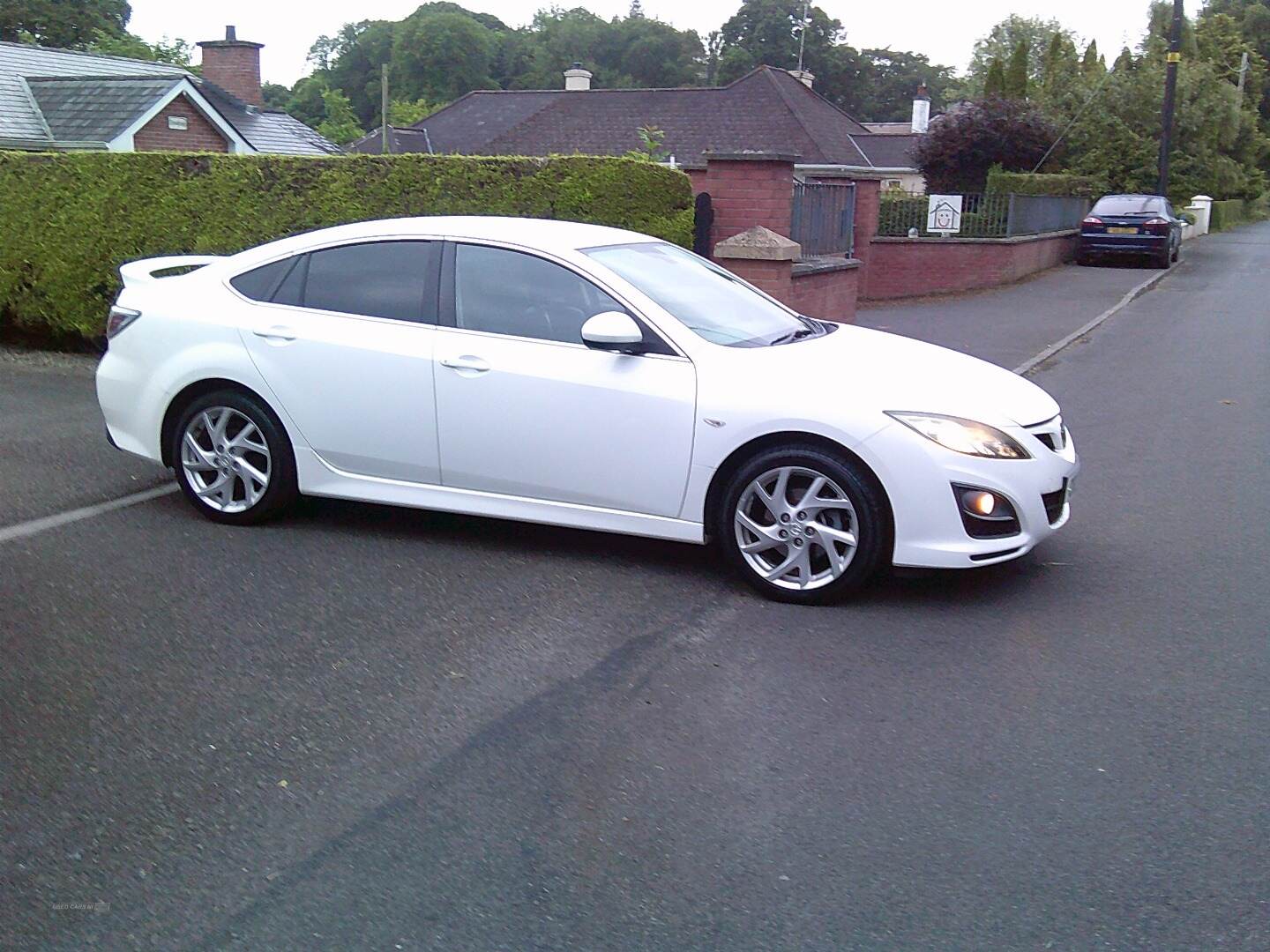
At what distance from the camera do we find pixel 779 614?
18.7 ft

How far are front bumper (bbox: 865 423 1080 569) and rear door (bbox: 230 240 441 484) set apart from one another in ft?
7.07

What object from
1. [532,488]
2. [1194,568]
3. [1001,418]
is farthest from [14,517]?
[1194,568]

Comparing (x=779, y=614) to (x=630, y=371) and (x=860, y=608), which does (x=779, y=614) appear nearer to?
(x=860, y=608)

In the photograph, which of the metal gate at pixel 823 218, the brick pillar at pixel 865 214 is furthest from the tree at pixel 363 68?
the metal gate at pixel 823 218

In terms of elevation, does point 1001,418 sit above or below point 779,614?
above

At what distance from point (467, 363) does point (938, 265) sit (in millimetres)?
17478

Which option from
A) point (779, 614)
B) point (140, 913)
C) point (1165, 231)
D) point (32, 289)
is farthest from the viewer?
point (1165, 231)

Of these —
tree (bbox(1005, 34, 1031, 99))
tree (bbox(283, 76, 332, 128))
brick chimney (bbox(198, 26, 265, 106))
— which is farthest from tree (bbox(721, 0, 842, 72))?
brick chimney (bbox(198, 26, 265, 106))

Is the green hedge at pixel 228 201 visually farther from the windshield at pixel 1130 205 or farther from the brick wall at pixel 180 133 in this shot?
the windshield at pixel 1130 205

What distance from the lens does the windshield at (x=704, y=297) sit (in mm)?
6309

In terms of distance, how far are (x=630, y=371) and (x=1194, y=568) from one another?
288 centimetres

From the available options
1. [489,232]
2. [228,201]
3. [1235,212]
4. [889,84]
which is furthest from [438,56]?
[489,232]

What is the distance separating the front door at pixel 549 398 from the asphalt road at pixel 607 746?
45cm

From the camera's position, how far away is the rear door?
6.40m
